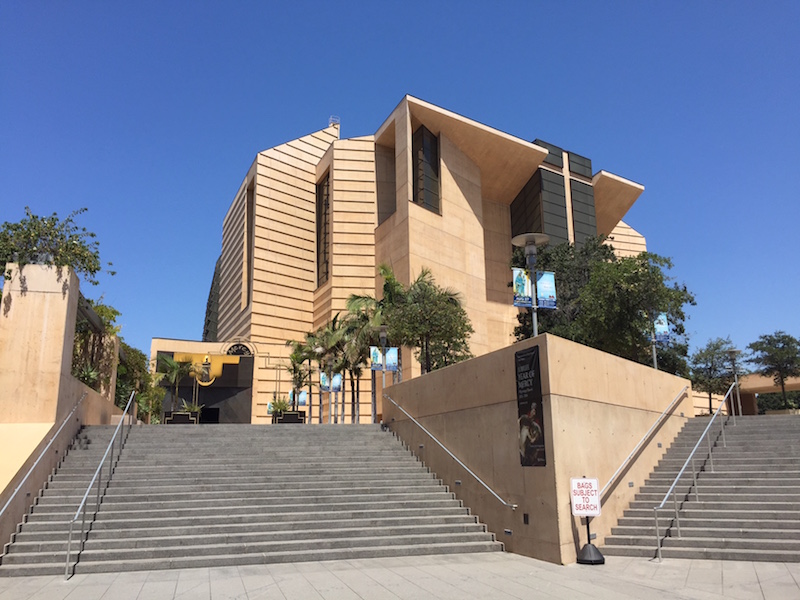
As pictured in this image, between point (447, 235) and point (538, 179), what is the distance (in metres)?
11.1

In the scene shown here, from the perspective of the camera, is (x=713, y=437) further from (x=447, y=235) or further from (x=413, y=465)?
(x=447, y=235)

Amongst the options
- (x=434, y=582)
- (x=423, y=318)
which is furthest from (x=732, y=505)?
(x=423, y=318)

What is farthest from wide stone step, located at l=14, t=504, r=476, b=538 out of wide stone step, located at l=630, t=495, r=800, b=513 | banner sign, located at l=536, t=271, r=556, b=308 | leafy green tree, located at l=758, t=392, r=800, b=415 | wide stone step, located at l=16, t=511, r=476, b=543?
leafy green tree, located at l=758, t=392, r=800, b=415

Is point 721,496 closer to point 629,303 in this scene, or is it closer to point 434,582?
point 434,582

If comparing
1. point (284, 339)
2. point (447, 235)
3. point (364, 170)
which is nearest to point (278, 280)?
point (284, 339)

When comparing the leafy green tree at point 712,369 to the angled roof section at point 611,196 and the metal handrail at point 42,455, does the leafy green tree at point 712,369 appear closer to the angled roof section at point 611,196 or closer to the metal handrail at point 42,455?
the angled roof section at point 611,196

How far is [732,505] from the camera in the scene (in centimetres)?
1130

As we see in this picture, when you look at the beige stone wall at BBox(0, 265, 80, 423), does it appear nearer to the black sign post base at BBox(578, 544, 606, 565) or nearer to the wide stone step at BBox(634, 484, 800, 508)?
the black sign post base at BBox(578, 544, 606, 565)

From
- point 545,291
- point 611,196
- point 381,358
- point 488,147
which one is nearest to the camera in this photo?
point 545,291

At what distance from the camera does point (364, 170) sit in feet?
165

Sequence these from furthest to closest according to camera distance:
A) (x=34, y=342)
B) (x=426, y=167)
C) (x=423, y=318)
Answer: (x=426, y=167) < (x=423, y=318) < (x=34, y=342)

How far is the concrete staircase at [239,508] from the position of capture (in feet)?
32.9

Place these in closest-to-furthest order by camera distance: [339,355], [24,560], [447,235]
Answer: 1. [24,560]
2. [339,355]
3. [447,235]

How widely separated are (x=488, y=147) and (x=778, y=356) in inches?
1016
